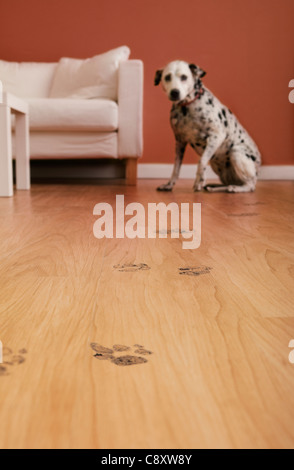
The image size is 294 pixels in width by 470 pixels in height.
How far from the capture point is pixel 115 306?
706mm

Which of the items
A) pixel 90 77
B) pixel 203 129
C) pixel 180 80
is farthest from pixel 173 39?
pixel 203 129

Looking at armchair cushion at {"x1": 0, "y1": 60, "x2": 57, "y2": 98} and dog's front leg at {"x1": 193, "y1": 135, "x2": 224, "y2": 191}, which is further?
armchair cushion at {"x1": 0, "y1": 60, "x2": 57, "y2": 98}

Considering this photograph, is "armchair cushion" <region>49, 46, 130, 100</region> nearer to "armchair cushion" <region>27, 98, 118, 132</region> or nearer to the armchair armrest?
the armchair armrest

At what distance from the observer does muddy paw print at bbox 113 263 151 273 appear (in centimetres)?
95

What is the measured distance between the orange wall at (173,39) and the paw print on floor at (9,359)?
189 inches

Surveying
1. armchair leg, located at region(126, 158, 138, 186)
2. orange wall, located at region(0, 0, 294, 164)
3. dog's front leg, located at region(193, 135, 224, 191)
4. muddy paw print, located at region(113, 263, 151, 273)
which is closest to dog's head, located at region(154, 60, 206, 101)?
dog's front leg, located at region(193, 135, 224, 191)

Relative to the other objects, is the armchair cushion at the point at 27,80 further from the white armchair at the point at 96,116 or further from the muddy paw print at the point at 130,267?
the muddy paw print at the point at 130,267

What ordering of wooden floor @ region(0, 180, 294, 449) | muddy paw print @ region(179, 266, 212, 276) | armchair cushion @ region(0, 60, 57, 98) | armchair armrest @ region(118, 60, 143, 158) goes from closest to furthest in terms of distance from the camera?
wooden floor @ region(0, 180, 294, 449)
muddy paw print @ region(179, 266, 212, 276)
armchair armrest @ region(118, 60, 143, 158)
armchair cushion @ region(0, 60, 57, 98)

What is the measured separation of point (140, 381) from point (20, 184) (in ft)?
9.60

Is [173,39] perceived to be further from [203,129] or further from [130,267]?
[130,267]

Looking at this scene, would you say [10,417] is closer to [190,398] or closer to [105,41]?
[190,398]

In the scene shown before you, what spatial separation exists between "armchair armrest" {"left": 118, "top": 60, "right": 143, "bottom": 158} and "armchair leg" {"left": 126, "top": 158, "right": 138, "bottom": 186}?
73 millimetres

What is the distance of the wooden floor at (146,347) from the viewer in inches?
15.0
